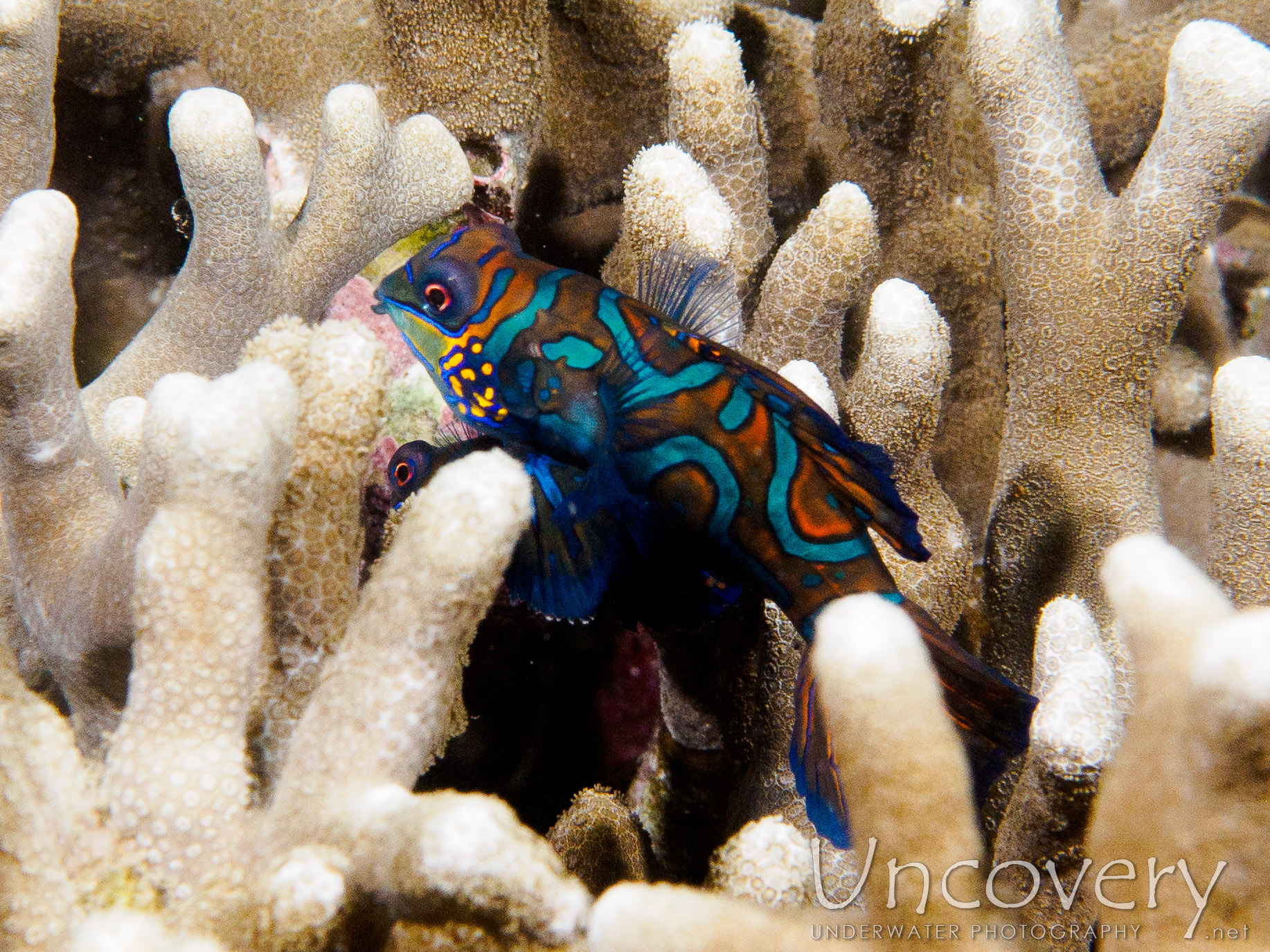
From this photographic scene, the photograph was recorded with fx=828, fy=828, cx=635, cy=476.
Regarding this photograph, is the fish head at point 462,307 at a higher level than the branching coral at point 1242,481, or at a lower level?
lower

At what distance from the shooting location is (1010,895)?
5.59 feet

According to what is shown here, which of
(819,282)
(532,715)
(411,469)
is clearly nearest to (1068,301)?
(819,282)

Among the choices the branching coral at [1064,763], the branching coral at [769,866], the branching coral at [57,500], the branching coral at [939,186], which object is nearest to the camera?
the branching coral at [769,866]

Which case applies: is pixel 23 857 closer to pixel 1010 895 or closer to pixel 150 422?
pixel 150 422

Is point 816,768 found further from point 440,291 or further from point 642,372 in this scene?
point 440,291

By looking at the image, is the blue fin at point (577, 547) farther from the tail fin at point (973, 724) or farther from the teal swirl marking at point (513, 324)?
the tail fin at point (973, 724)

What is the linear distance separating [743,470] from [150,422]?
1208mm

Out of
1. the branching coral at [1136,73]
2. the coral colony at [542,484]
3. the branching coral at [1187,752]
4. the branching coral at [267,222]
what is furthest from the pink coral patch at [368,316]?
the branching coral at [1136,73]

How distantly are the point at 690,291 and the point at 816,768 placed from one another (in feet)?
4.06

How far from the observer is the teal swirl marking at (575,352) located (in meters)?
2.07

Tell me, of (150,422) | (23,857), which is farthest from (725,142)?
(23,857)

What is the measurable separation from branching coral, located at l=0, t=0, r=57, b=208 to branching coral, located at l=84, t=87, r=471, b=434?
0.36 meters

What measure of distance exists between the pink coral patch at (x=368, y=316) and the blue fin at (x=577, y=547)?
926mm

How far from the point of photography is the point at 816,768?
1.79m
